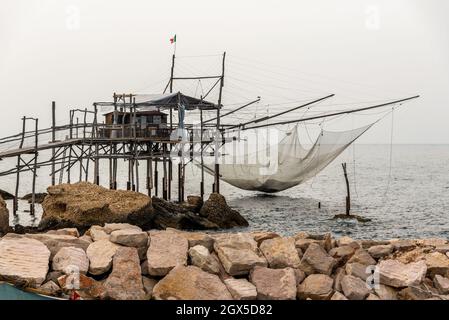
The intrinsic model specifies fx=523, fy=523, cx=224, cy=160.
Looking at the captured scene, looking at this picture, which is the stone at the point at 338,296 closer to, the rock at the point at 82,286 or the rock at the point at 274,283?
the rock at the point at 274,283

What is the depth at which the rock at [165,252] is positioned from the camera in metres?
8.43

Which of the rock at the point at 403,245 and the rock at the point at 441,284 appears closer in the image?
the rock at the point at 441,284

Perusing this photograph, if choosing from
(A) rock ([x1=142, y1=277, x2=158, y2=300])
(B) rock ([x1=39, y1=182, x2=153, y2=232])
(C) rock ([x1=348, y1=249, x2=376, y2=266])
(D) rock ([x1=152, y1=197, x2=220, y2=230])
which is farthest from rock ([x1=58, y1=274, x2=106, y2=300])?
(D) rock ([x1=152, y1=197, x2=220, y2=230])

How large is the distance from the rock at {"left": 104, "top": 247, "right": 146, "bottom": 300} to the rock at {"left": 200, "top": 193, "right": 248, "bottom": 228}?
51.0 ft

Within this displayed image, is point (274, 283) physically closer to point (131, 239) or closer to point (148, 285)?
point (148, 285)

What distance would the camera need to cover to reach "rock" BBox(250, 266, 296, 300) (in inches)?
316

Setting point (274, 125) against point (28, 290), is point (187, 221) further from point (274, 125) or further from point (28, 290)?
point (28, 290)

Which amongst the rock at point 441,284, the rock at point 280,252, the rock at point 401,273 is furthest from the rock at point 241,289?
the rock at point 441,284

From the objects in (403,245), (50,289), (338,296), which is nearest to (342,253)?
(338,296)

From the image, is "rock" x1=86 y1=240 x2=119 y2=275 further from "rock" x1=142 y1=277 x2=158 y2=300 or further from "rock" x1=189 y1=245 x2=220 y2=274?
"rock" x1=189 y1=245 x2=220 y2=274

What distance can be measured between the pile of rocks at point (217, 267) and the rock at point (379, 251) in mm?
17
